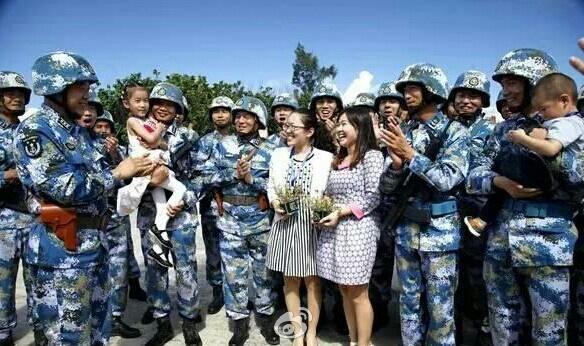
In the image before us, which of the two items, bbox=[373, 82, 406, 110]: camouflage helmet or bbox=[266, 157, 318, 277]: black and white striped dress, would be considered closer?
bbox=[266, 157, 318, 277]: black and white striped dress

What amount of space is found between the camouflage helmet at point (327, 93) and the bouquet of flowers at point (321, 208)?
182 cm

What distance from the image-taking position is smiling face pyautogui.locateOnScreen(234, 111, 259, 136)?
202 inches

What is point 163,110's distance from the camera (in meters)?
4.52

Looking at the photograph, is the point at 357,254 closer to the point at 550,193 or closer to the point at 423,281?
the point at 423,281

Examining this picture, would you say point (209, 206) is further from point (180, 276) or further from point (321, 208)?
point (321, 208)

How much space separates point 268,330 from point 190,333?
81 centimetres

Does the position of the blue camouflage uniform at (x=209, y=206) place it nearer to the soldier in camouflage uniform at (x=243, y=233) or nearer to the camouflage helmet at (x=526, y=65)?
the soldier in camouflage uniform at (x=243, y=233)

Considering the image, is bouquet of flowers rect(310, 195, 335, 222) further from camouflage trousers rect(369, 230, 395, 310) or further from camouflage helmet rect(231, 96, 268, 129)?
camouflage helmet rect(231, 96, 268, 129)

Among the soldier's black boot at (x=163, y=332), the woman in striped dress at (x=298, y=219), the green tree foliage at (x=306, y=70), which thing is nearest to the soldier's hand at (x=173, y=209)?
the woman in striped dress at (x=298, y=219)

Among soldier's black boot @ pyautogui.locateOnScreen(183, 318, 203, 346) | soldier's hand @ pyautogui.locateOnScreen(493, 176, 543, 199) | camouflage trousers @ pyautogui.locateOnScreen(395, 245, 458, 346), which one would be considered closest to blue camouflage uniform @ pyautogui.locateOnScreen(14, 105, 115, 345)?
soldier's black boot @ pyautogui.locateOnScreen(183, 318, 203, 346)

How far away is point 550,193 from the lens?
2.94 metres

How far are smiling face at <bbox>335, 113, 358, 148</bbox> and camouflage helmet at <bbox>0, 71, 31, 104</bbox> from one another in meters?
3.60

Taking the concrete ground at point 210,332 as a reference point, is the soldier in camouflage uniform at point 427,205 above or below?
above

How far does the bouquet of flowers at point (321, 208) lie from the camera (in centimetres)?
374
